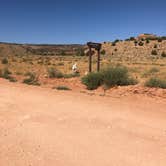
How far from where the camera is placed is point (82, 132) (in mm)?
8750

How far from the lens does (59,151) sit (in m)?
7.43

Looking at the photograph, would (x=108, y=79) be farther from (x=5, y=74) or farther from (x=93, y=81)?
(x=5, y=74)

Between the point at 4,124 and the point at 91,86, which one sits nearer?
the point at 4,124

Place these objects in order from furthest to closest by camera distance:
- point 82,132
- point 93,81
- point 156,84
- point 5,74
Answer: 1. point 5,74
2. point 93,81
3. point 156,84
4. point 82,132

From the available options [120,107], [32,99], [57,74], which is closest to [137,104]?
[120,107]

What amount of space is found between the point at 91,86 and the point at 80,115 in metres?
8.59

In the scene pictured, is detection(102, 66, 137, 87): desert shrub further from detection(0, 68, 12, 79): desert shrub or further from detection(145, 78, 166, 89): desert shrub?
detection(0, 68, 12, 79): desert shrub

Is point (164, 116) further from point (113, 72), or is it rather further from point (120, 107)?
point (113, 72)

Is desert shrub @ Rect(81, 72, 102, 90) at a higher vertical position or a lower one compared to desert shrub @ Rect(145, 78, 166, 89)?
lower

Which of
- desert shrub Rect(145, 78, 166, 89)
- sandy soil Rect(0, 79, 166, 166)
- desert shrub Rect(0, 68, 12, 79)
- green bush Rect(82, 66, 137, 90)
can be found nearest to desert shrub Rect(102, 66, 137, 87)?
green bush Rect(82, 66, 137, 90)

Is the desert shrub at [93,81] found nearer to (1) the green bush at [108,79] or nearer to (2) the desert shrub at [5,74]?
(1) the green bush at [108,79]

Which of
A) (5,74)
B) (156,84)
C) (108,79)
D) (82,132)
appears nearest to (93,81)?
(108,79)

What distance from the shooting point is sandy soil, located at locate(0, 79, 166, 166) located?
277 inches

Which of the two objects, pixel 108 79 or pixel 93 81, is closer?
pixel 108 79
